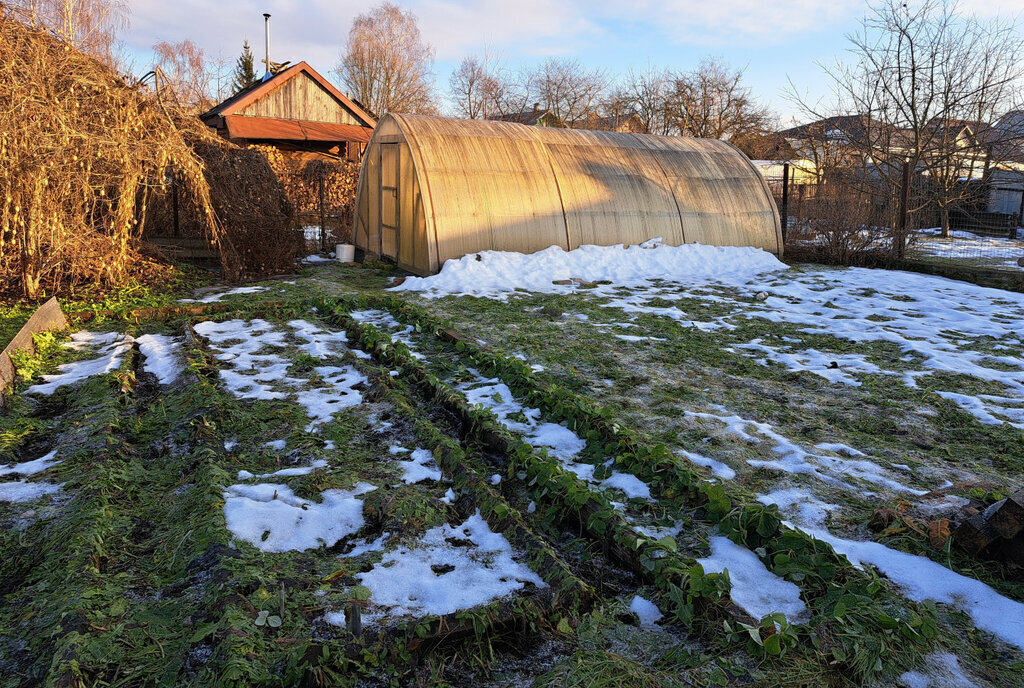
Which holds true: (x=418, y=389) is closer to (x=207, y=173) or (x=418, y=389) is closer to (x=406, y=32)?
(x=207, y=173)

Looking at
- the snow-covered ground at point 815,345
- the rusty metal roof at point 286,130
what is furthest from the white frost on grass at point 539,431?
the rusty metal roof at point 286,130

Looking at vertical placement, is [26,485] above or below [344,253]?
below

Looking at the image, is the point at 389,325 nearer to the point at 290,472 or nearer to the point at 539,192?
the point at 290,472

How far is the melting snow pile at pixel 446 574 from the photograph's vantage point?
2.79 m

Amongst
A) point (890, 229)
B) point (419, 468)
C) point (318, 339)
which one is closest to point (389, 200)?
point (318, 339)

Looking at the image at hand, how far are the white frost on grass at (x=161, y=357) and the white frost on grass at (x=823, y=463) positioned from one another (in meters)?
4.58

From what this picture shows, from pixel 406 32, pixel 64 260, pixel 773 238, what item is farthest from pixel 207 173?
pixel 406 32

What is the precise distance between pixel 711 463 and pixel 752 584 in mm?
1231

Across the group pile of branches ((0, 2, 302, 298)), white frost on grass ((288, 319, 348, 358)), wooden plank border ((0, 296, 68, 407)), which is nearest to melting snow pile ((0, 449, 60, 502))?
wooden plank border ((0, 296, 68, 407))

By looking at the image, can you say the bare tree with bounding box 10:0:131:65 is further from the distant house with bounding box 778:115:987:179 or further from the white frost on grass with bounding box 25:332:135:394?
the distant house with bounding box 778:115:987:179

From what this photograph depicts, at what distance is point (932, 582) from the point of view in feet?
9.66

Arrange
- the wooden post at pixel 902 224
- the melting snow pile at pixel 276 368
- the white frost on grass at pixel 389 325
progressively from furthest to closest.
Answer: the wooden post at pixel 902 224
the white frost on grass at pixel 389 325
the melting snow pile at pixel 276 368

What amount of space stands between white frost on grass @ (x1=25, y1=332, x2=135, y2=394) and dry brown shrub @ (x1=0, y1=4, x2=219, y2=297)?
2117 mm

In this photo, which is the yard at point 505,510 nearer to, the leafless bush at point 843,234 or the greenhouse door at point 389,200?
the greenhouse door at point 389,200
